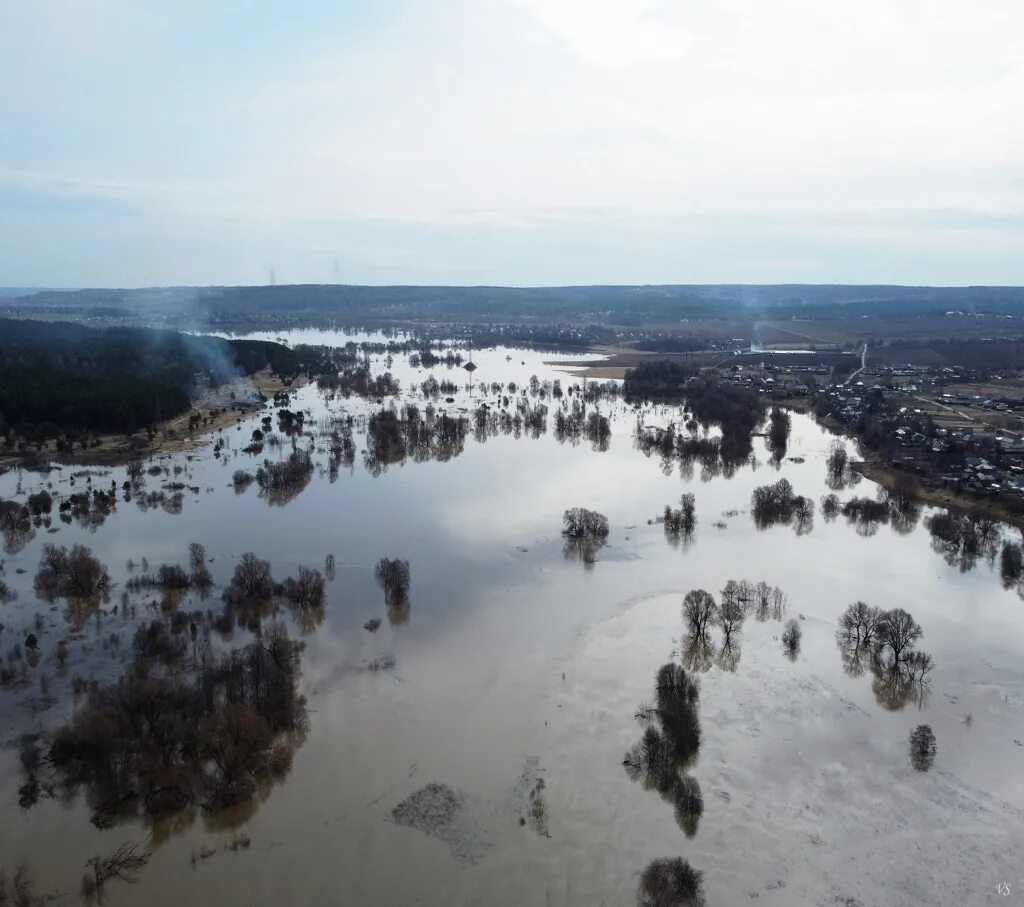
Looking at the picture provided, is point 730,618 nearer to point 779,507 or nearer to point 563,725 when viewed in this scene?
point 563,725

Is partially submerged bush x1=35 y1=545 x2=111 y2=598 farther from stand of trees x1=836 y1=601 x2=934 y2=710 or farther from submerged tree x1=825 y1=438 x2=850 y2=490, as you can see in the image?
submerged tree x1=825 y1=438 x2=850 y2=490

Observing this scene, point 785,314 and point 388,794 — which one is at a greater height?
point 785,314

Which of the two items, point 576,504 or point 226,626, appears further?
point 576,504

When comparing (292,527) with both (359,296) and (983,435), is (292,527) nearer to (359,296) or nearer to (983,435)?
(983,435)

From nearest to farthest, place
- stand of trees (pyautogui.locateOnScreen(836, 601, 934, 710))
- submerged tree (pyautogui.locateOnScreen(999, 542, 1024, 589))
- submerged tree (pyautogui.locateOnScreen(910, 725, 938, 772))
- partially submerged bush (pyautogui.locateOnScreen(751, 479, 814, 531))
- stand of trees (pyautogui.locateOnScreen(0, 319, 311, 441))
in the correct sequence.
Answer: submerged tree (pyautogui.locateOnScreen(910, 725, 938, 772)) < stand of trees (pyautogui.locateOnScreen(836, 601, 934, 710)) < submerged tree (pyautogui.locateOnScreen(999, 542, 1024, 589)) < partially submerged bush (pyautogui.locateOnScreen(751, 479, 814, 531)) < stand of trees (pyautogui.locateOnScreen(0, 319, 311, 441))

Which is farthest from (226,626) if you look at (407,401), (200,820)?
(407,401)

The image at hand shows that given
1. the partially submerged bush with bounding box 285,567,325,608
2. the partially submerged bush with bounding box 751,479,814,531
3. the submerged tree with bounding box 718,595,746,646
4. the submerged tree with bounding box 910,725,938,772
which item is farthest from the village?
the partially submerged bush with bounding box 285,567,325,608

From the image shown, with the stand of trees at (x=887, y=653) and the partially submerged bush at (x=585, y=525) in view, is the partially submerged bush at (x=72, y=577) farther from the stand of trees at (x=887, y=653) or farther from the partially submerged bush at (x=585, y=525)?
the stand of trees at (x=887, y=653)

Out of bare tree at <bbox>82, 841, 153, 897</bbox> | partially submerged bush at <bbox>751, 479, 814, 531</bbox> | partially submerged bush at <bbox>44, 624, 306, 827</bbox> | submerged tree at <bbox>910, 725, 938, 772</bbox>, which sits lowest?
bare tree at <bbox>82, 841, 153, 897</bbox>
